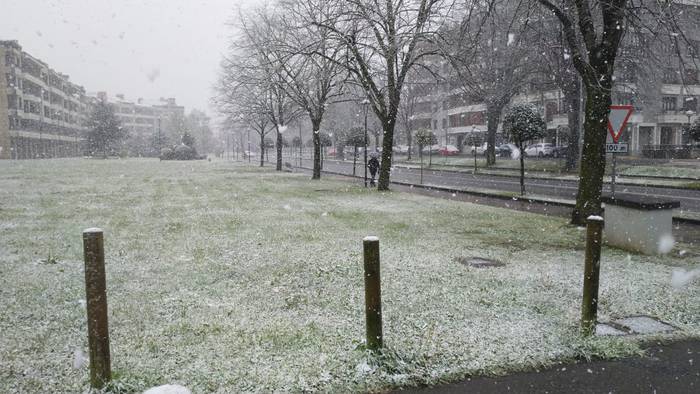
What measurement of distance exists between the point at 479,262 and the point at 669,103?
200 feet

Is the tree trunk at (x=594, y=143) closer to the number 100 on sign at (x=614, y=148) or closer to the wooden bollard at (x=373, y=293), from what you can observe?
the number 100 on sign at (x=614, y=148)

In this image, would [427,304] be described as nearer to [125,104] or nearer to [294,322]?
[294,322]

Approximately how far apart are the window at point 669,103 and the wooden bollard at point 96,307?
2564 inches

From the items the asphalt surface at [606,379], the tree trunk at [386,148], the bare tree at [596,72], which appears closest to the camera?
the asphalt surface at [606,379]

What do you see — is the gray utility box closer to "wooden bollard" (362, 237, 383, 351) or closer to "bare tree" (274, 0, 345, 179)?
"wooden bollard" (362, 237, 383, 351)

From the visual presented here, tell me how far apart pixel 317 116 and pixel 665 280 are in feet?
68.2

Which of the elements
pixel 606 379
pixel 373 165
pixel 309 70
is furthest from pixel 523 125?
pixel 606 379

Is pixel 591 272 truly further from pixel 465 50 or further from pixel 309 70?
pixel 309 70

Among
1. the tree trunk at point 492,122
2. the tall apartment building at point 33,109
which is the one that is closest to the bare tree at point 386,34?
the tree trunk at point 492,122

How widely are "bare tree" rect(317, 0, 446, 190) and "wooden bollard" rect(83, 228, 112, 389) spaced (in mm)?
13820

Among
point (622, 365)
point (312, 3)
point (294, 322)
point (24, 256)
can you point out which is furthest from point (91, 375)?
point (312, 3)

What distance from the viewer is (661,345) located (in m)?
4.47

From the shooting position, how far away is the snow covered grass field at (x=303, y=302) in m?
3.91

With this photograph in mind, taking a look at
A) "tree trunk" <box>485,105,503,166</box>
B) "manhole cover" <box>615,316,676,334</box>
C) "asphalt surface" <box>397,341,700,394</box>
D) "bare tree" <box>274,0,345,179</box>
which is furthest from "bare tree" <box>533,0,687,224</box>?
"tree trunk" <box>485,105,503,166</box>
